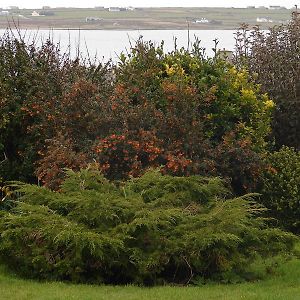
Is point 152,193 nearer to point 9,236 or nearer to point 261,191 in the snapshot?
point 9,236

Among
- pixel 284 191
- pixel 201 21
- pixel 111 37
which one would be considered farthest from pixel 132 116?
pixel 201 21

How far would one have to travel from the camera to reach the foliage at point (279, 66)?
1454 centimetres

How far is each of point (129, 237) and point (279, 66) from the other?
24.1 feet

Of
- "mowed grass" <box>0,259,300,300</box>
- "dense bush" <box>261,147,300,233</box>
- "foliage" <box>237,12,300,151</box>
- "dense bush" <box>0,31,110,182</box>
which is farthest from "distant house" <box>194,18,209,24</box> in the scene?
"mowed grass" <box>0,259,300,300</box>

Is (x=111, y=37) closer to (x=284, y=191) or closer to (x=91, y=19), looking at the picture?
(x=91, y=19)

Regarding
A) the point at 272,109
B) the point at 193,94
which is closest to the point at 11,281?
the point at 193,94

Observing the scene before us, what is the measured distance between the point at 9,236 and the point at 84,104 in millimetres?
3356

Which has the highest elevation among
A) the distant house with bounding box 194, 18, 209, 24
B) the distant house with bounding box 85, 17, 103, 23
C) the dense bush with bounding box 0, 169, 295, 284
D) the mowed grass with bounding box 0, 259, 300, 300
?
→ the distant house with bounding box 194, 18, 209, 24

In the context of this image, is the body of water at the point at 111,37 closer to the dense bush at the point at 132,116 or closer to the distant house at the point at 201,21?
the distant house at the point at 201,21

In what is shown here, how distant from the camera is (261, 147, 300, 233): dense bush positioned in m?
12.4

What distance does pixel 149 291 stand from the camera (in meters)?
8.80

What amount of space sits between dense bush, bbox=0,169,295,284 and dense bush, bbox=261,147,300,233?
2.56 m

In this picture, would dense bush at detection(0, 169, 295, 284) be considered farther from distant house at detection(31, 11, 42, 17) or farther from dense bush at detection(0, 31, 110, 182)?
distant house at detection(31, 11, 42, 17)

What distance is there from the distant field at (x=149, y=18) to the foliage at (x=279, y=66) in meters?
5.33
